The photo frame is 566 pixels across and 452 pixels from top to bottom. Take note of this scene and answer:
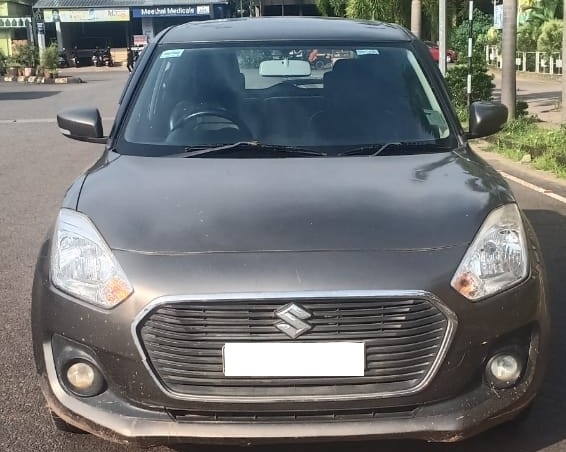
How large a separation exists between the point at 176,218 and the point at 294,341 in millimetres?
667

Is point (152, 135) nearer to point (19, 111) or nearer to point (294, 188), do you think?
point (294, 188)

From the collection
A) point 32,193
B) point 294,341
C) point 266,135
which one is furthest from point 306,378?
point 32,193

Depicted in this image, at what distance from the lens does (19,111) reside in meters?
22.0

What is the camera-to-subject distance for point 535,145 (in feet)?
36.6

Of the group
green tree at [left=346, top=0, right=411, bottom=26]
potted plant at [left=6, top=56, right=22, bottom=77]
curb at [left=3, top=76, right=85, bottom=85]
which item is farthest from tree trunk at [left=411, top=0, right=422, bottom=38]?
potted plant at [left=6, top=56, right=22, bottom=77]

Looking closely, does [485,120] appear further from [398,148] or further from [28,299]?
[28,299]

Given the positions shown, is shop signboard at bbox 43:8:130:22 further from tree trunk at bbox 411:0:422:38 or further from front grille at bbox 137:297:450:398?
front grille at bbox 137:297:450:398

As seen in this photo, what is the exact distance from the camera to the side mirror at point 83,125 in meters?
4.30

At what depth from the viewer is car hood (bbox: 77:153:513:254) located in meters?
2.83

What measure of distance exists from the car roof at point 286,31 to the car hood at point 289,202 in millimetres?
1049

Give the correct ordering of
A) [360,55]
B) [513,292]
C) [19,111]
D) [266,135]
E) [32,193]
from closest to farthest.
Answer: [513,292], [266,135], [360,55], [32,193], [19,111]

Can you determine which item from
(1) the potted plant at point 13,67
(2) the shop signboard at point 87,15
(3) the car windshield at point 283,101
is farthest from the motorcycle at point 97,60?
(3) the car windshield at point 283,101

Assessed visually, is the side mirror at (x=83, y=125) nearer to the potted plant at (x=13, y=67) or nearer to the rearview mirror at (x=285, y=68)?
the rearview mirror at (x=285, y=68)

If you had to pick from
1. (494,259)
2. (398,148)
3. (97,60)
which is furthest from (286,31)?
(97,60)
